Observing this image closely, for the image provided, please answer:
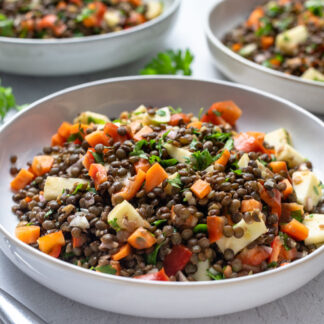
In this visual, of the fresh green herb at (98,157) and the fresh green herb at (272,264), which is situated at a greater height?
the fresh green herb at (98,157)

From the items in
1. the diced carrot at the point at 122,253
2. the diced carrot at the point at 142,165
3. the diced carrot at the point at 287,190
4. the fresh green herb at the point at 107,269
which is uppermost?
the diced carrot at the point at 142,165

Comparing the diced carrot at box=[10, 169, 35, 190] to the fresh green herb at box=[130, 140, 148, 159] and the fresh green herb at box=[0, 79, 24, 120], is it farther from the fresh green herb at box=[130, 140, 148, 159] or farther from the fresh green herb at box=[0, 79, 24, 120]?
the fresh green herb at box=[0, 79, 24, 120]

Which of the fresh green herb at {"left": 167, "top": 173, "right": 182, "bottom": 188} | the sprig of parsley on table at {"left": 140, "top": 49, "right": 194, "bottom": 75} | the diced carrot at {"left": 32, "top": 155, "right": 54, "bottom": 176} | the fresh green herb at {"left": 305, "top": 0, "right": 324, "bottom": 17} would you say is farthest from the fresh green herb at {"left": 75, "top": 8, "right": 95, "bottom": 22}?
the fresh green herb at {"left": 167, "top": 173, "right": 182, "bottom": 188}

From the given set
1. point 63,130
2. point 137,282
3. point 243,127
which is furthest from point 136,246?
point 243,127

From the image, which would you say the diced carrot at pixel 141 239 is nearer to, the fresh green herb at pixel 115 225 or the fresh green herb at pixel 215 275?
the fresh green herb at pixel 115 225

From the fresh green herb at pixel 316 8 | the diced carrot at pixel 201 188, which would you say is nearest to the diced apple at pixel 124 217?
the diced carrot at pixel 201 188

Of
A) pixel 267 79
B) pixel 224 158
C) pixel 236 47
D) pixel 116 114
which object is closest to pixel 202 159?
pixel 224 158

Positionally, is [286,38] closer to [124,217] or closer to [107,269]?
[124,217]
